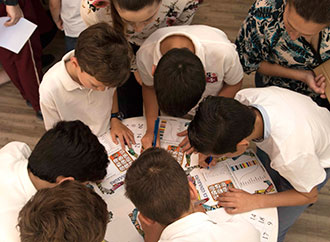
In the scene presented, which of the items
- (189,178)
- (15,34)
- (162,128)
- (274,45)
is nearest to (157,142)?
(162,128)

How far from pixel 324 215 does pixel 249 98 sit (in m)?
1.14

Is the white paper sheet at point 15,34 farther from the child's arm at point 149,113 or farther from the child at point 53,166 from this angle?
the child at point 53,166

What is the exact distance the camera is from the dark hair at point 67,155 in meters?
1.02

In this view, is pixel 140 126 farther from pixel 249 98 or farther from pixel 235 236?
pixel 235 236

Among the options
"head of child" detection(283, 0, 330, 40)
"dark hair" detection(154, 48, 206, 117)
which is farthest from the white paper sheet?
"head of child" detection(283, 0, 330, 40)

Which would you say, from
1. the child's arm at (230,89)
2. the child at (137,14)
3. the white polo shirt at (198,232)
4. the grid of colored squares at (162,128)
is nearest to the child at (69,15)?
the child at (137,14)

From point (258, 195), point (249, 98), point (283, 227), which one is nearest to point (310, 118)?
point (249, 98)

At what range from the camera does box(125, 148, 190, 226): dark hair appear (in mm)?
926

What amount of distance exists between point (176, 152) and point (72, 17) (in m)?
1.15

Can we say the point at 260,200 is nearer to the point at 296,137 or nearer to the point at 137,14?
the point at 296,137

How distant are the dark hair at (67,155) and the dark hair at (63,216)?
0.11 meters

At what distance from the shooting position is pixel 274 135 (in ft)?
3.67

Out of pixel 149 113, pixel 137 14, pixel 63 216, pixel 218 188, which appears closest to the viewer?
pixel 63 216

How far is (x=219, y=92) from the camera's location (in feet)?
4.98
